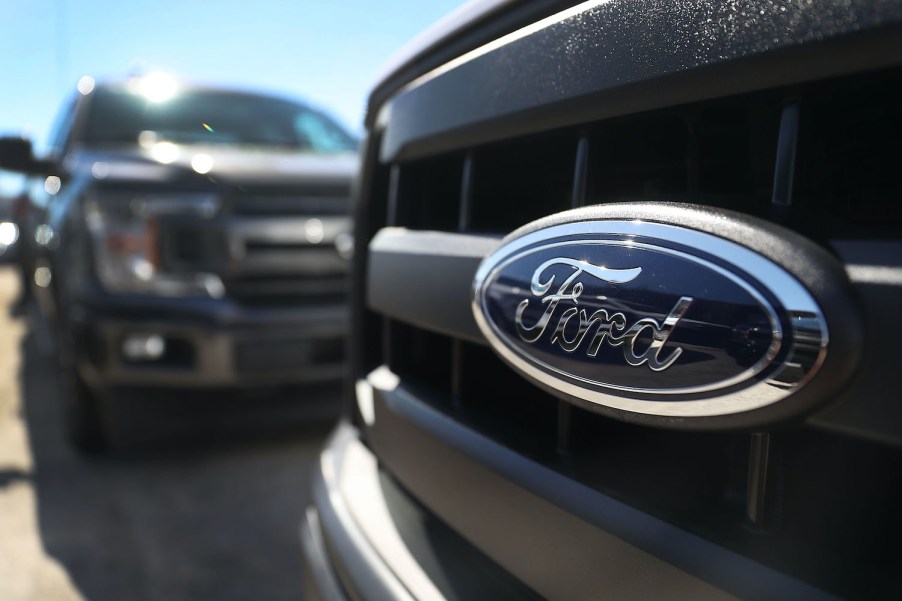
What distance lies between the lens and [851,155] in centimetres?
61

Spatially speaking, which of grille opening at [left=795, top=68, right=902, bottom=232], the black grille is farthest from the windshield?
grille opening at [left=795, top=68, right=902, bottom=232]

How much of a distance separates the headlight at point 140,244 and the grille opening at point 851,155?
2.50 meters

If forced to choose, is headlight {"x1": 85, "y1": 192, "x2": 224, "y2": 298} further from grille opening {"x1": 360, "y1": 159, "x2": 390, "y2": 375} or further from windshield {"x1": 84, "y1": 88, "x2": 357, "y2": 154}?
grille opening {"x1": 360, "y1": 159, "x2": 390, "y2": 375}

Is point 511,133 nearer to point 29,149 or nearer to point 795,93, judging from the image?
point 795,93

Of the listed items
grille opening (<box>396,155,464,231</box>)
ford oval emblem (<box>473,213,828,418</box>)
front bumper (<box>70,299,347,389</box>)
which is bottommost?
front bumper (<box>70,299,347,389</box>)

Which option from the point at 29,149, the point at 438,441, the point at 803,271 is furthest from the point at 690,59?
the point at 29,149

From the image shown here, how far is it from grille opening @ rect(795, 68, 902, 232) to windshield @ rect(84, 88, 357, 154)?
3.50m

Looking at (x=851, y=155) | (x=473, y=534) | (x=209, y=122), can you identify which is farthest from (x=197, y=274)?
(x=851, y=155)

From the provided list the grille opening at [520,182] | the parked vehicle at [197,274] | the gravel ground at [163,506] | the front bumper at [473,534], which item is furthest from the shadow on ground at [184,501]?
the grille opening at [520,182]

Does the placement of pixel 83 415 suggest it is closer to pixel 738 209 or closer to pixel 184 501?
pixel 184 501

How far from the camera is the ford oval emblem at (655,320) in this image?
57 cm

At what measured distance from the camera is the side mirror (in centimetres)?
379

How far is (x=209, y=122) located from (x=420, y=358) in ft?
10.3

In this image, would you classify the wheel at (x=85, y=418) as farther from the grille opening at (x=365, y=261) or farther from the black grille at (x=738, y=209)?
the black grille at (x=738, y=209)
